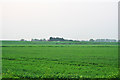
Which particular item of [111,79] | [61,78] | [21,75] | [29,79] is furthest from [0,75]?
[111,79]

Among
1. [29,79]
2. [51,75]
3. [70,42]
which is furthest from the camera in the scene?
[70,42]

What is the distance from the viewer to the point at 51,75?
8156mm

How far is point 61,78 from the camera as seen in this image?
7.79 meters

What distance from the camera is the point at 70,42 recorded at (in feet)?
220

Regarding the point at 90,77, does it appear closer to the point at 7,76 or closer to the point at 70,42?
the point at 7,76

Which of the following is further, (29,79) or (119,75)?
(119,75)

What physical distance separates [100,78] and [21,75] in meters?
3.61

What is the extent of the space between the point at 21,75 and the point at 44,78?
3.66ft

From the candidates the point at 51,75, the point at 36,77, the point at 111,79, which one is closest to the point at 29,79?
the point at 36,77

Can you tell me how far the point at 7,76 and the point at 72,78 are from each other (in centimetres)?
294

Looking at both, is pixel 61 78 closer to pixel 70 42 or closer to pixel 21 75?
pixel 21 75

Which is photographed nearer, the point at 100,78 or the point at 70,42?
the point at 100,78

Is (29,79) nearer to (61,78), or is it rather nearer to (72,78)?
(61,78)

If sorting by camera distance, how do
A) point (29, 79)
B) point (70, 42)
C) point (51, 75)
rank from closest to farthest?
→ point (29, 79) < point (51, 75) < point (70, 42)
